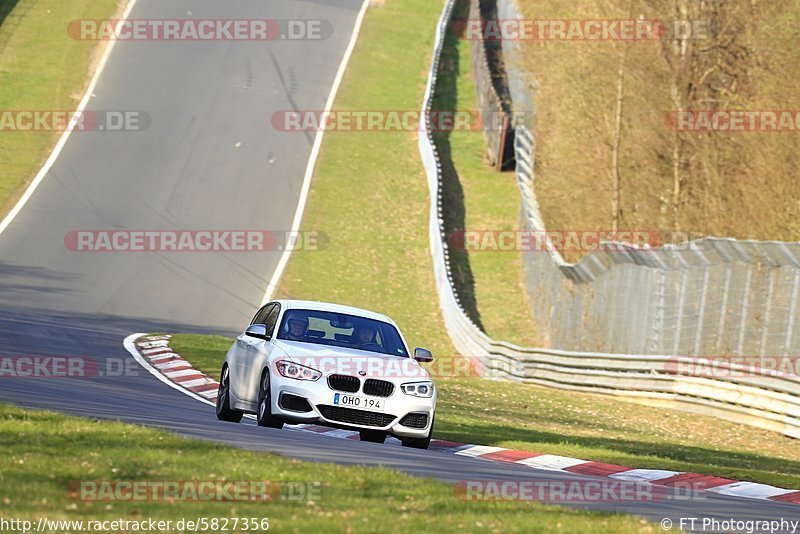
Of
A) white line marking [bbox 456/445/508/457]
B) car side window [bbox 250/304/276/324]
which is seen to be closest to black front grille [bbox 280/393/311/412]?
car side window [bbox 250/304/276/324]

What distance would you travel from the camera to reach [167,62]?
164 ft

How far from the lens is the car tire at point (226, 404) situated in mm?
16000

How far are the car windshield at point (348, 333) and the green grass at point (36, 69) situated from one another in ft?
78.3

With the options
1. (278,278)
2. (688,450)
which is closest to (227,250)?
(278,278)

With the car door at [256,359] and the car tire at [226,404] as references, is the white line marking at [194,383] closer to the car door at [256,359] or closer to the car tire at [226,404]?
the car tire at [226,404]

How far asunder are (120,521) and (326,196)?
34648 mm

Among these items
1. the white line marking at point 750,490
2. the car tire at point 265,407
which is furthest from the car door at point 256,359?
the white line marking at point 750,490

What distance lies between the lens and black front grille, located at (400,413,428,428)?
14.8 m

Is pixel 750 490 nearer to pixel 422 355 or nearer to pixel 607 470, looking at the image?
pixel 607 470

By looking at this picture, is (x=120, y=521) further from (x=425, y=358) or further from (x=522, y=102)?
(x=522, y=102)

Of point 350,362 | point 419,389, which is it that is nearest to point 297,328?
point 350,362

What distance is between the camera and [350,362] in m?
14.8

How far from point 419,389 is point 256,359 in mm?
1886

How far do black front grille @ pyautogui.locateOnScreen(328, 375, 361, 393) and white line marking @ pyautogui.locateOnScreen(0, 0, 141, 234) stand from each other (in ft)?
77.7
